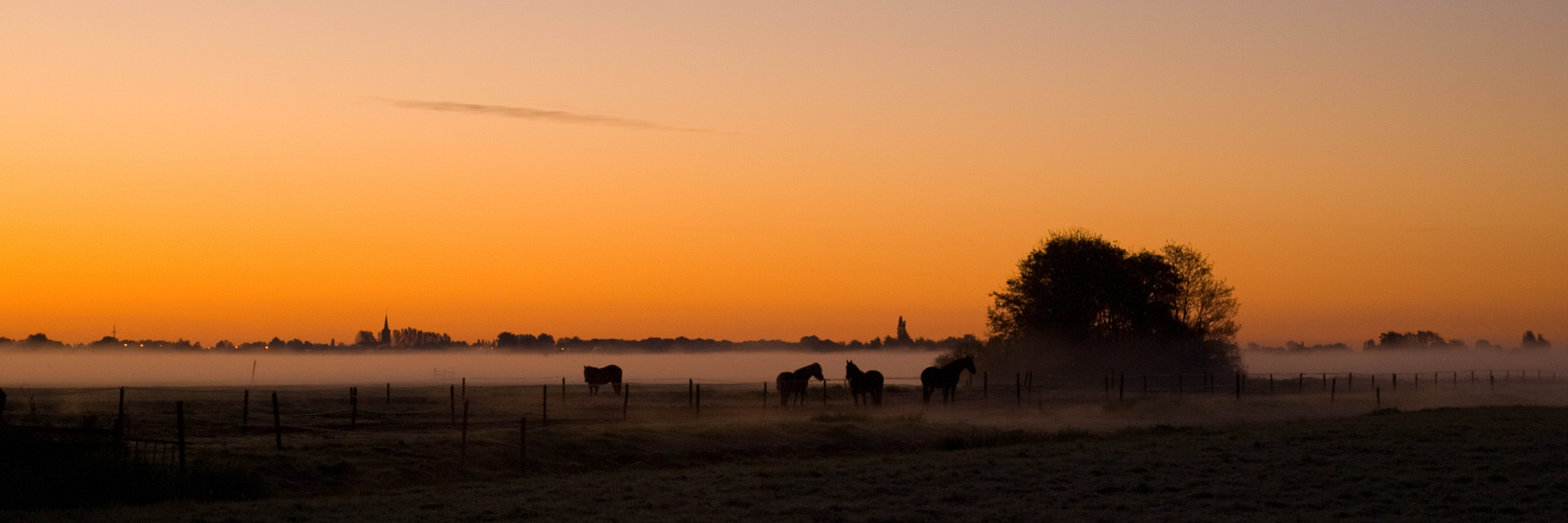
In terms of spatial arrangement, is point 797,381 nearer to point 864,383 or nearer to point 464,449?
point 864,383

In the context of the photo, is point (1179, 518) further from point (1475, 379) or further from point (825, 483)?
point (1475, 379)

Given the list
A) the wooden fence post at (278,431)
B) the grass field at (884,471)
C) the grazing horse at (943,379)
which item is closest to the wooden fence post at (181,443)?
the grass field at (884,471)

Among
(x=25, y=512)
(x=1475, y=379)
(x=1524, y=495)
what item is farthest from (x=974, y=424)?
(x=1475, y=379)

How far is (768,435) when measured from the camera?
3275 centimetres

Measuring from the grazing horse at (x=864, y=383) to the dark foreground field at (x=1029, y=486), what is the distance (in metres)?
19.3

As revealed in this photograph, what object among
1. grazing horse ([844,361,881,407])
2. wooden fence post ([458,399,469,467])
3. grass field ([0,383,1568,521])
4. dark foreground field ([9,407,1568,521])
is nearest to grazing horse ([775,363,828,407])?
grazing horse ([844,361,881,407])

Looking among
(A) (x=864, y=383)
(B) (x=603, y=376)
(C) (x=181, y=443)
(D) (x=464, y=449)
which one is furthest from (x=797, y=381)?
(C) (x=181, y=443)

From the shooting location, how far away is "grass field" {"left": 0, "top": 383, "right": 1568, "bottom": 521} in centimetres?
1867

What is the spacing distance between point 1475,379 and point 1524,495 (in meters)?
84.8

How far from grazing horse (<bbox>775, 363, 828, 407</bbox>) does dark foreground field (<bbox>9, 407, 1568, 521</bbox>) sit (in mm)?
19125

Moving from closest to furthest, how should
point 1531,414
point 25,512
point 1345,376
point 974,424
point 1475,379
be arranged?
point 25,512 < point 1531,414 < point 974,424 < point 1475,379 < point 1345,376

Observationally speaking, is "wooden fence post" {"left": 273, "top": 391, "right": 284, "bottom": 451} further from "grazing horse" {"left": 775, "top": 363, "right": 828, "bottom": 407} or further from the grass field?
"grazing horse" {"left": 775, "top": 363, "right": 828, "bottom": 407}

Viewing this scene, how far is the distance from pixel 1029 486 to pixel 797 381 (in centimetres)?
3059

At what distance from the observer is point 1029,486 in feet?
70.8
